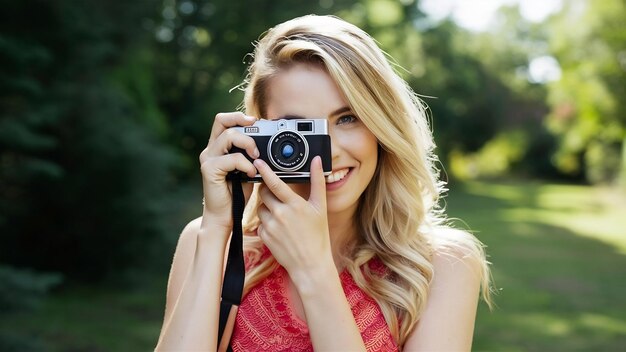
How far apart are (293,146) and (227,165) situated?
0.64ft

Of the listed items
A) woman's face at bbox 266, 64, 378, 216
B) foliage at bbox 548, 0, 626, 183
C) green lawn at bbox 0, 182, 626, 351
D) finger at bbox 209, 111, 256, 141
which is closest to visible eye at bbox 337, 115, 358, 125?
woman's face at bbox 266, 64, 378, 216

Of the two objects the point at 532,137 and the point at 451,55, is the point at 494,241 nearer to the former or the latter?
the point at 451,55

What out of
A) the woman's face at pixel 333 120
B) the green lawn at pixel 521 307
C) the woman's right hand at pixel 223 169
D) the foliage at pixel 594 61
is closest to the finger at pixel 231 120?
the woman's right hand at pixel 223 169

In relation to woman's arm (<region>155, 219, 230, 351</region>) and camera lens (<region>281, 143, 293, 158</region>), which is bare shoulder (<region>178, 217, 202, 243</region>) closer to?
woman's arm (<region>155, 219, 230, 351</region>)

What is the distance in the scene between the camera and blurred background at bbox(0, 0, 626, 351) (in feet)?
21.3

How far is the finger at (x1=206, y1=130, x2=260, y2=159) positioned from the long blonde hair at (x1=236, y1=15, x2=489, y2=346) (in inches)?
11.1

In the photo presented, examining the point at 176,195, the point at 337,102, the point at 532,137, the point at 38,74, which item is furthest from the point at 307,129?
the point at 532,137

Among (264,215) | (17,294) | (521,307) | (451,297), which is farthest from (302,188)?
(521,307)

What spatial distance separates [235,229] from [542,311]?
7.70 meters

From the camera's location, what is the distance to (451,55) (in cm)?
3031

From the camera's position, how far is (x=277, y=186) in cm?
188

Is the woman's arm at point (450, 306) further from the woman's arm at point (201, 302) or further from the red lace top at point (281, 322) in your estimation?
the woman's arm at point (201, 302)

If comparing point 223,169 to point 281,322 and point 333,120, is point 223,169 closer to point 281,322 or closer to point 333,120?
point 333,120

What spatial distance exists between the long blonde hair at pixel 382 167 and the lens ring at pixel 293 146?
213 millimetres
